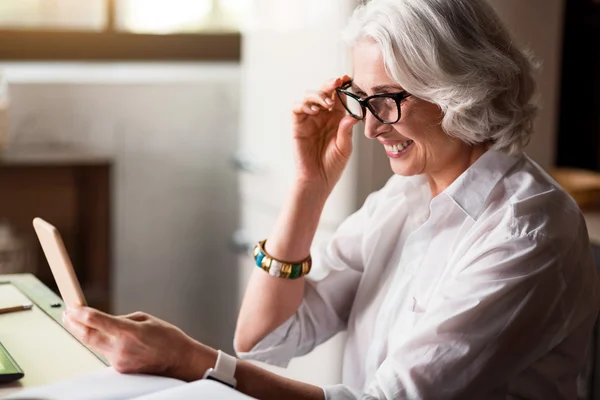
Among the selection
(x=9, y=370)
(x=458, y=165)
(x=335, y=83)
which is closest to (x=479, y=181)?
(x=458, y=165)

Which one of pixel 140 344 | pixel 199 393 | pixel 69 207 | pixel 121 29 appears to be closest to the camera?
pixel 199 393

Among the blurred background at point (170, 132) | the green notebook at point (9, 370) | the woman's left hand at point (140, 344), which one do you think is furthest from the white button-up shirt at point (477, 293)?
the blurred background at point (170, 132)

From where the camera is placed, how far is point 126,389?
3.72 ft

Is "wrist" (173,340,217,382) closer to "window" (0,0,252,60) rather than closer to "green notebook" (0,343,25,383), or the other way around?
"green notebook" (0,343,25,383)

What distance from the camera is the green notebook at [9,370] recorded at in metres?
1.19

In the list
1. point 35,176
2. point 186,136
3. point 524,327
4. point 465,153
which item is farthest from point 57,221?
point 524,327

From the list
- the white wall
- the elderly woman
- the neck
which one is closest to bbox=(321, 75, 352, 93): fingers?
the elderly woman

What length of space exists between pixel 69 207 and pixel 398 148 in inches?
79.4

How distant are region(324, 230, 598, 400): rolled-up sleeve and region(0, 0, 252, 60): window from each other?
7.54ft

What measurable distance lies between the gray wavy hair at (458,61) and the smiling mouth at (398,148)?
7cm

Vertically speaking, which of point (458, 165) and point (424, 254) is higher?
point (458, 165)

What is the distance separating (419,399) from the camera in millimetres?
1241

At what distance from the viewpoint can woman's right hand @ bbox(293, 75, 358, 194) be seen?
1.65 meters

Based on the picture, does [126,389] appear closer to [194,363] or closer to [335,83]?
[194,363]
